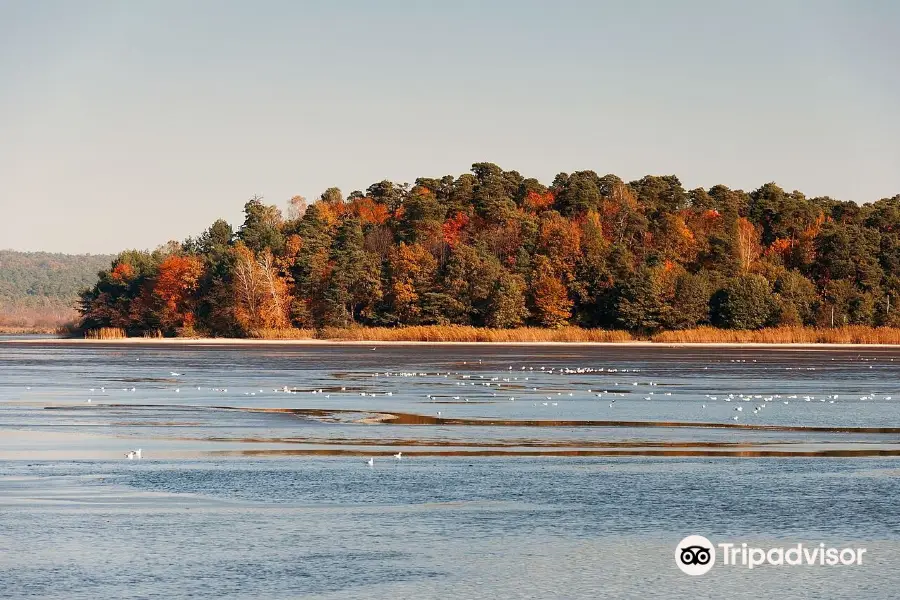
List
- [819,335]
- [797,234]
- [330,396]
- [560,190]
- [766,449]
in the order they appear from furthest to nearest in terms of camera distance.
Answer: [560,190] < [797,234] < [819,335] < [330,396] < [766,449]

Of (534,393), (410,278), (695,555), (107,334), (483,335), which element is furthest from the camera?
(107,334)

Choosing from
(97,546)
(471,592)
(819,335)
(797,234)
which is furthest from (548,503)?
(797,234)

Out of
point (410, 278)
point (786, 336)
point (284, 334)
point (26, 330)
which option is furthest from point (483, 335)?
point (26, 330)

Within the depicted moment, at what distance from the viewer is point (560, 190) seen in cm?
15862

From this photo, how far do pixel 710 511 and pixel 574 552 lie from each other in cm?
342

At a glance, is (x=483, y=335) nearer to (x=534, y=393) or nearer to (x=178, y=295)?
(x=178, y=295)

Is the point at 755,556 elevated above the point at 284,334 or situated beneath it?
situated beneath

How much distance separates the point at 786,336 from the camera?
11219 centimetres

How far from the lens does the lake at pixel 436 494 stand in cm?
1345

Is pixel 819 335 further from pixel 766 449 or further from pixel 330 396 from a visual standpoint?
pixel 766 449

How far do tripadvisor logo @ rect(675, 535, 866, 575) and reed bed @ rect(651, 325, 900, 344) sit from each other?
100 m

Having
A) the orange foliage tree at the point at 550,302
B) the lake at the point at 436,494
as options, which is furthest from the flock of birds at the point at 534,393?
the orange foliage tree at the point at 550,302

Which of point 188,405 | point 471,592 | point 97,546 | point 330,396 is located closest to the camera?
point 471,592

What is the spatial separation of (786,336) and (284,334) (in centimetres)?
5010
